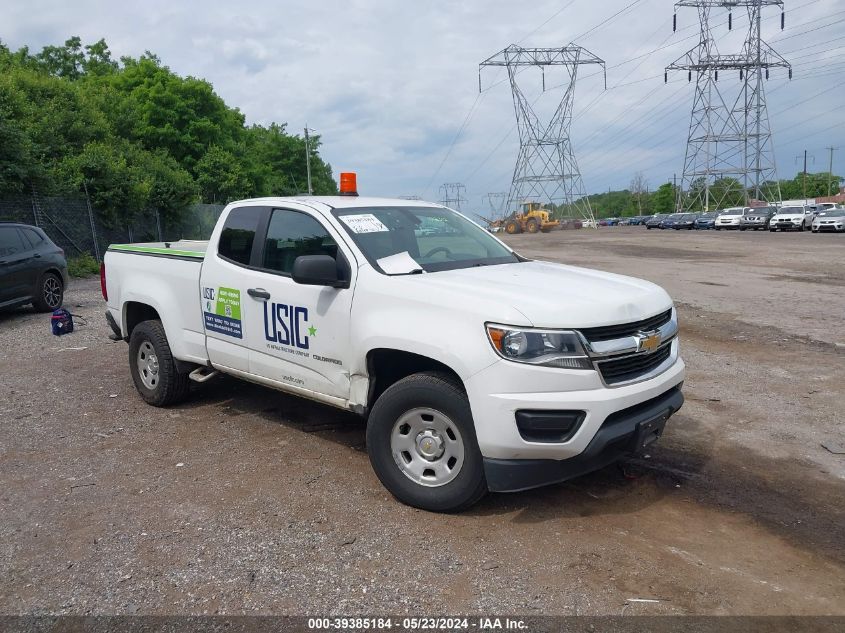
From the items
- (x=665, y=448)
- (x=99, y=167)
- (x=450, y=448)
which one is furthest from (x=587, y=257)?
(x=450, y=448)

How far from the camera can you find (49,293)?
11.6 meters

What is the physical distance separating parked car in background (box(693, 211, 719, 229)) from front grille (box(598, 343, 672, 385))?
50904 millimetres

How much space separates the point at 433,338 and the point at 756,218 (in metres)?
47.9

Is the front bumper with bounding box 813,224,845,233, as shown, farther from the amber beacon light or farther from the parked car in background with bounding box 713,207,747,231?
the amber beacon light

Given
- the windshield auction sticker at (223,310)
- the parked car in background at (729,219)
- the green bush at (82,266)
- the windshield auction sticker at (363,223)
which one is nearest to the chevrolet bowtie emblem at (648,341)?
the windshield auction sticker at (363,223)

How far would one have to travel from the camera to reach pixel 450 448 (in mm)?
3672

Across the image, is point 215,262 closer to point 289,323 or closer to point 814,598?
point 289,323

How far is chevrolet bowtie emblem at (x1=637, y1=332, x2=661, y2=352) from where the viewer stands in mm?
3674

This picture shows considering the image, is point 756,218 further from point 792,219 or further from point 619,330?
point 619,330

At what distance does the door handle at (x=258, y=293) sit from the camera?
463 cm

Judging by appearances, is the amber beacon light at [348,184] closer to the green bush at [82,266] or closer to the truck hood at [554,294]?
the truck hood at [554,294]

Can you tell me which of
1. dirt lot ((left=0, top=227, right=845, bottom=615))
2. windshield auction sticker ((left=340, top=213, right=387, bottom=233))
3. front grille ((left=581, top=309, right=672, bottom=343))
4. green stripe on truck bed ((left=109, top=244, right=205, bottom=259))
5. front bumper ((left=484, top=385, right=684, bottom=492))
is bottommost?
dirt lot ((left=0, top=227, right=845, bottom=615))

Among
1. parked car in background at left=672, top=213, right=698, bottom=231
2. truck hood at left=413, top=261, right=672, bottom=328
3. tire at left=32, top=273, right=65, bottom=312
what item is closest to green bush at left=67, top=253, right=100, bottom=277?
tire at left=32, top=273, right=65, bottom=312

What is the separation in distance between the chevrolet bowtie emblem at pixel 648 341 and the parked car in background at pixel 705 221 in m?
50.9
